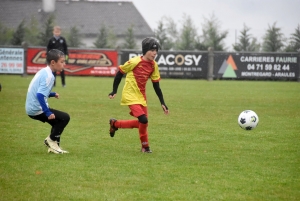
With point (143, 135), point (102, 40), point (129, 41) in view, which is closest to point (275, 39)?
point (129, 41)

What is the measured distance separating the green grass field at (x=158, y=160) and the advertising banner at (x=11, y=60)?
15.9 meters

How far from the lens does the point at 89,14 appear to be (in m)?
58.5

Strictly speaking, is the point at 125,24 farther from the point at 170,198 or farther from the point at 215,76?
the point at 170,198

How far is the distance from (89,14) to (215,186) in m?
54.1

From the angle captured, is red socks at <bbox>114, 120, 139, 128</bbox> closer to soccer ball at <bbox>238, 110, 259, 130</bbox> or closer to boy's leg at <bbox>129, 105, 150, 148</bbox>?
boy's leg at <bbox>129, 105, 150, 148</bbox>

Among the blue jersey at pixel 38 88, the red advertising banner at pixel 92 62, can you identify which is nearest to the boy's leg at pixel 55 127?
the blue jersey at pixel 38 88

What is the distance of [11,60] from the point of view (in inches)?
1131

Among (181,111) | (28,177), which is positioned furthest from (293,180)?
(181,111)

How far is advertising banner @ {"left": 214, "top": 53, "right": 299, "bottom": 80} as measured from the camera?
29.7 meters

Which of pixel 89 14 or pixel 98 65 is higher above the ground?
pixel 89 14

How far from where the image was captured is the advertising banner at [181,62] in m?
30.0

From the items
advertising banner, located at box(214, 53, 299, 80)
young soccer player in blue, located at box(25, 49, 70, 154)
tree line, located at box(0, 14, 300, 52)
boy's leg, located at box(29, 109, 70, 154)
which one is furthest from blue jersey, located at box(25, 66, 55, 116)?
tree line, located at box(0, 14, 300, 52)

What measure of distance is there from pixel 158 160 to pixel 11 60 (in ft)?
75.0

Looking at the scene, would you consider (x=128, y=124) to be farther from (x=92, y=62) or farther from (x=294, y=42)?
(x=294, y=42)
